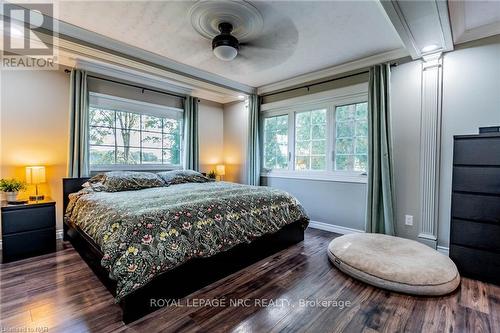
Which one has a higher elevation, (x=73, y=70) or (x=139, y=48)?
(x=139, y=48)

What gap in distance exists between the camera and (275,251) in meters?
2.96

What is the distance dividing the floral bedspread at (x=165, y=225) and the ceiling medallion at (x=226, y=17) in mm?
1746

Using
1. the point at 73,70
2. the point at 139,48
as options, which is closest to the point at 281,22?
the point at 139,48

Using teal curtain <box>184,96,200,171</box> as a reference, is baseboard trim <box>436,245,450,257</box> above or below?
below

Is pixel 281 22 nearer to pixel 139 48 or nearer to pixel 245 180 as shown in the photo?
pixel 139 48

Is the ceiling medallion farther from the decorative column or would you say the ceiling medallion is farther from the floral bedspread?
the decorative column

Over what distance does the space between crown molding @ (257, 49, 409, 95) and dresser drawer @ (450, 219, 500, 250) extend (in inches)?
82.0

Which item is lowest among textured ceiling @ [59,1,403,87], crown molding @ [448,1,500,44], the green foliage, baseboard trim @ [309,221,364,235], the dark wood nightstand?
baseboard trim @ [309,221,364,235]

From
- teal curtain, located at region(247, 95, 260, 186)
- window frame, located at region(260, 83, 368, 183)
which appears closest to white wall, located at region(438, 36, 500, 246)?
window frame, located at region(260, 83, 368, 183)

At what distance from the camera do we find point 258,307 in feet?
6.19

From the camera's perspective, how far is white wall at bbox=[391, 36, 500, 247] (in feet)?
8.38

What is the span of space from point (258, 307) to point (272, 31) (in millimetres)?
2645

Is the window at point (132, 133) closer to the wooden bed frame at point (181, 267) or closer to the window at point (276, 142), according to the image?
the wooden bed frame at point (181, 267)

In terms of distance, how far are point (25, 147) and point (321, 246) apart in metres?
3.98
